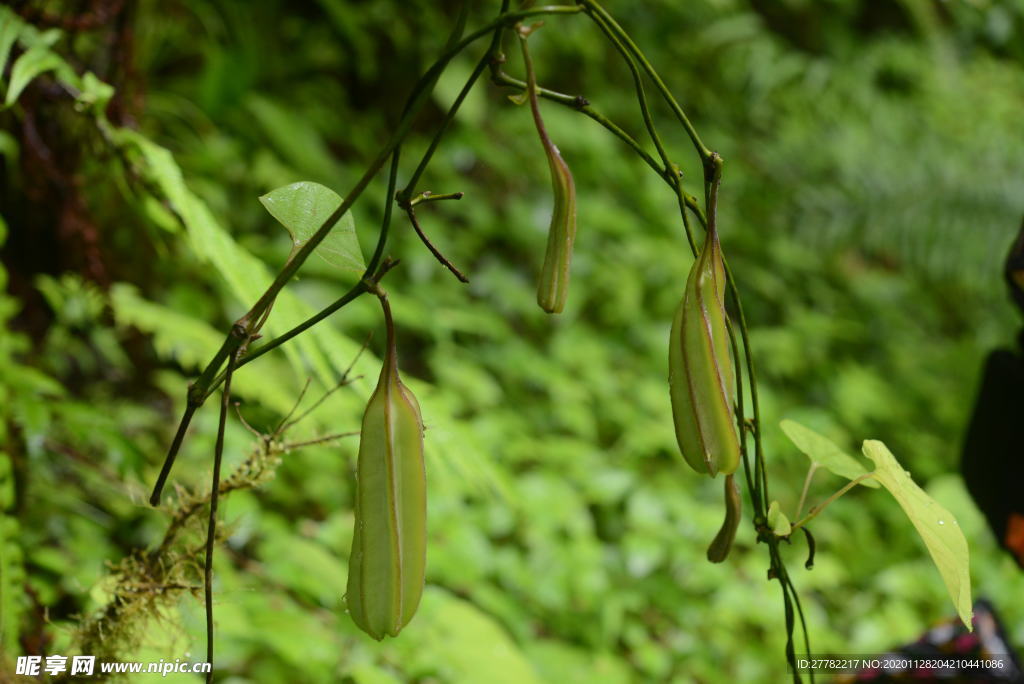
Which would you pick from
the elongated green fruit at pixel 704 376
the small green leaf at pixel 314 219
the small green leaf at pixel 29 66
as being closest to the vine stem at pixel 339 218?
the small green leaf at pixel 314 219

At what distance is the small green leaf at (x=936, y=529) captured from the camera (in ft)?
1.33

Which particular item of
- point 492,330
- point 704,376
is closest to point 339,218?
point 704,376

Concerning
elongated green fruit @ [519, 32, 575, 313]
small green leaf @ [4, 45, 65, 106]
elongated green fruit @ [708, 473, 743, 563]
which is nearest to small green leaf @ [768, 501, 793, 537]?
elongated green fruit @ [708, 473, 743, 563]

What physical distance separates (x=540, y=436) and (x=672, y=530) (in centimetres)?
35

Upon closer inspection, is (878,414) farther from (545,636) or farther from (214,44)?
(214,44)

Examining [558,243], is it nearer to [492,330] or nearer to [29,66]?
[29,66]

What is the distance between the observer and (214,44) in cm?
166

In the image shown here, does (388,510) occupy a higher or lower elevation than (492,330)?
lower

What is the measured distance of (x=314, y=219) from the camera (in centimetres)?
44

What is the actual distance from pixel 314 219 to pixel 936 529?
361 millimetres

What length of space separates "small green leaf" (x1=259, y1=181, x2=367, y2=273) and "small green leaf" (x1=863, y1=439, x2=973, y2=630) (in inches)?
11.2

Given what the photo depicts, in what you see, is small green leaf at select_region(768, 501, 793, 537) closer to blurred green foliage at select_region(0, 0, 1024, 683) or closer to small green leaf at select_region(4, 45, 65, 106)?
blurred green foliage at select_region(0, 0, 1024, 683)

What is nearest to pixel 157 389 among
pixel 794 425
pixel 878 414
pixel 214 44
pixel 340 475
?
pixel 340 475

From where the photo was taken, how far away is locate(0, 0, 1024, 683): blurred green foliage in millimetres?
893
